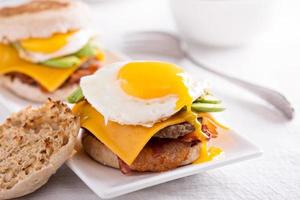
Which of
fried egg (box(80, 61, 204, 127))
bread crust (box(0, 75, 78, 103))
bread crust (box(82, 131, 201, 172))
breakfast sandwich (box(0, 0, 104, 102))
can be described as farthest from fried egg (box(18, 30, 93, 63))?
bread crust (box(82, 131, 201, 172))

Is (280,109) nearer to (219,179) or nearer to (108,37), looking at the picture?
(219,179)

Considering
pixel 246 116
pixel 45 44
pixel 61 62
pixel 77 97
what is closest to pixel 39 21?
pixel 45 44

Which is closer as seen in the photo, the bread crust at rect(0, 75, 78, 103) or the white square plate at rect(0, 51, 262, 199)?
the white square plate at rect(0, 51, 262, 199)

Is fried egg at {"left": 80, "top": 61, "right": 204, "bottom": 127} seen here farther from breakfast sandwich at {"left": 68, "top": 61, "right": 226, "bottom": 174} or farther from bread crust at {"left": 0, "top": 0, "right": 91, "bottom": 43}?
bread crust at {"left": 0, "top": 0, "right": 91, "bottom": 43}

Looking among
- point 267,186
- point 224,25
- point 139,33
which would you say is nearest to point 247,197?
point 267,186

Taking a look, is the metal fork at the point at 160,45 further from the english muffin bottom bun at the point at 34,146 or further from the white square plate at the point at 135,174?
the english muffin bottom bun at the point at 34,146

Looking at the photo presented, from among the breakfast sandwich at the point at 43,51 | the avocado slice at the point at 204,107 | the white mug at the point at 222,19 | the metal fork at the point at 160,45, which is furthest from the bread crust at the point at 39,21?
the avocado slice at the point at 204,107
